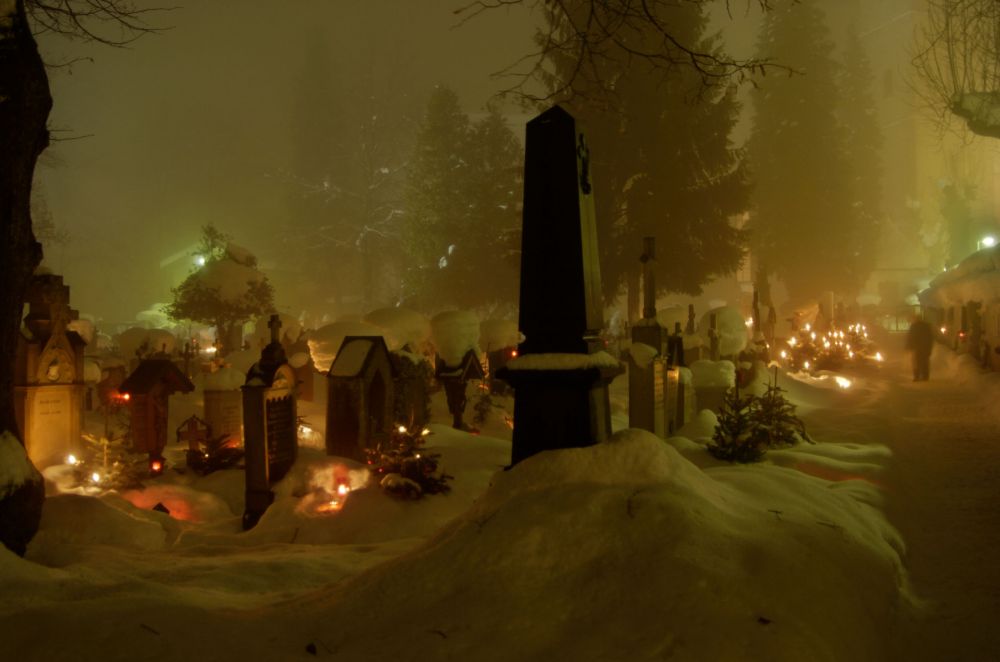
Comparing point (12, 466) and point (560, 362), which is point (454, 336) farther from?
point (12, 466)

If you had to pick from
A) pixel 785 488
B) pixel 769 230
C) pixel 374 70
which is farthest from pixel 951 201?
pixel 785 488

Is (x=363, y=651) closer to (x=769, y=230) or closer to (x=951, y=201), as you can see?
Result: (x=769, y=230)

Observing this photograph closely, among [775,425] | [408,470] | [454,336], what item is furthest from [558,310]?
[454,336]

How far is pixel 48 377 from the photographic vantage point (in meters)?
11.3

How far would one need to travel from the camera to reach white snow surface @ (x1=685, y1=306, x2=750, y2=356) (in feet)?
63.6

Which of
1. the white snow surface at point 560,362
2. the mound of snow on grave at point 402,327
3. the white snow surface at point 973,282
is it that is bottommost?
the white snow surface at point 560,362

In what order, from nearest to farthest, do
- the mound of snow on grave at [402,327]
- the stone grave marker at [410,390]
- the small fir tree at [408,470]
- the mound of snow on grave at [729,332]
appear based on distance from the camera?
the small fir tree at [408,470]
the stone grave marker at [410,390]
the mound of snow on grave at [402,327]
the mound of snow on grave at [729,332]

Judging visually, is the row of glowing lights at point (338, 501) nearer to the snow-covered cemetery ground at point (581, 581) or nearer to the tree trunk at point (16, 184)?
the snow-covered cemetery ground at point (581, 581)

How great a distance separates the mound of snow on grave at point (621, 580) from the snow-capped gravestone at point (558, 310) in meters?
0.46

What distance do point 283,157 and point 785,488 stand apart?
231 feet

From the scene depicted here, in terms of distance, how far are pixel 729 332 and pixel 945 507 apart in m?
14.0

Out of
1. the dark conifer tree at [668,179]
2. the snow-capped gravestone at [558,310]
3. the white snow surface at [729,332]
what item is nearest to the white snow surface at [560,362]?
the snow-capped gravestone at [558,310]

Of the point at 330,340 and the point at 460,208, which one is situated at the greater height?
the point at 460,208

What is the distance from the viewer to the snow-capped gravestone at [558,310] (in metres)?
4.51
